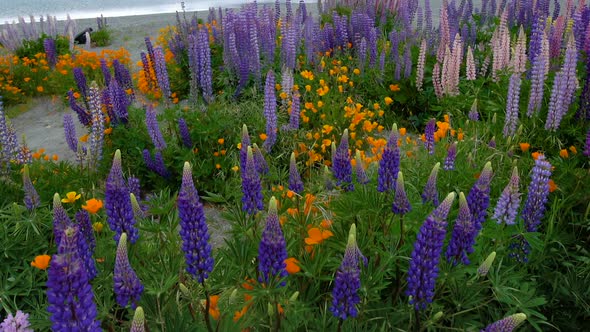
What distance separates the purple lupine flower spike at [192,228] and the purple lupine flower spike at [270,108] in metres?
2.90

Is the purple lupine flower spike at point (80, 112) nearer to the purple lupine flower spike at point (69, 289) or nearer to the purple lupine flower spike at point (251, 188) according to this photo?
the purple lupine flower spike at point (251, 188)

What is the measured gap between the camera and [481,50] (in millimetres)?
6730

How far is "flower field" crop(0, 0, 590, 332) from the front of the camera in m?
2.02

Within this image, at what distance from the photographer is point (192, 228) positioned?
188cm

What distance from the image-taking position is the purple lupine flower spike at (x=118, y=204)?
6.91 ft

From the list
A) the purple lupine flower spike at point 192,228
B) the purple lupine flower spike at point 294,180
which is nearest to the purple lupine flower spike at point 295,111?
the purple lupine flower spike at point 294,180

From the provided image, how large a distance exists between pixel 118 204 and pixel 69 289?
75cm

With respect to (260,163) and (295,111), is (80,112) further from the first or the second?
(260,163)

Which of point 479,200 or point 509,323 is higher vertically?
point 479,200

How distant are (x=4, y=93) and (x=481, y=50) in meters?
7.35

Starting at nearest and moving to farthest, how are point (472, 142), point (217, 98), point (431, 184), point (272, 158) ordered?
point (431, 184) < point (472, 142) < point (272, 158) < point (217, 98)

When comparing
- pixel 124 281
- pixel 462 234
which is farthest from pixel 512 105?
pixel 124 281

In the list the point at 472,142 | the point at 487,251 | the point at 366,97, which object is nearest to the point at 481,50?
the point at 366,97

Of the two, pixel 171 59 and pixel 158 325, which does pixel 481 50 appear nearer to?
pixel 171 59
